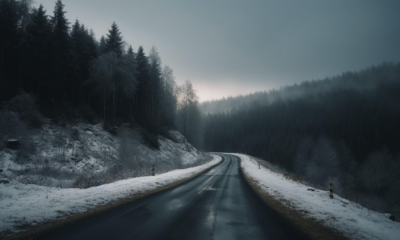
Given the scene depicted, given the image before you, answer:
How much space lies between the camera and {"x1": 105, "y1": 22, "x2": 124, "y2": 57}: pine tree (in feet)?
96.0

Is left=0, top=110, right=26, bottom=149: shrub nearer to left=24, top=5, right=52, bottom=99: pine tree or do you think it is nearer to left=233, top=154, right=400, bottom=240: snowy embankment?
left=24, top=5, right=52, bottom=99: pine tree

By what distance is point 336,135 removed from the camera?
87.2 m

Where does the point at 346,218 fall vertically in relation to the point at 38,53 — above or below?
below

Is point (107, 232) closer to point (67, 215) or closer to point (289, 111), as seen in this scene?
point (67, 215)

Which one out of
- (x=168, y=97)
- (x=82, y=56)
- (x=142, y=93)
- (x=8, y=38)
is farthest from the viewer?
(x=168, y=97)

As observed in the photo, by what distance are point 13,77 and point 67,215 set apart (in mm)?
25704

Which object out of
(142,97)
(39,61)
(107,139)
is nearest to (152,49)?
(142,97)

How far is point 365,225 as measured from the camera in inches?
235

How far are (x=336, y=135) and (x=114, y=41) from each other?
9585 cm

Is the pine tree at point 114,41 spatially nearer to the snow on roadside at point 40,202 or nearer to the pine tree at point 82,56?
the pine tree at point 82,56

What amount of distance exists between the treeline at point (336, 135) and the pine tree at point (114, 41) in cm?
3922

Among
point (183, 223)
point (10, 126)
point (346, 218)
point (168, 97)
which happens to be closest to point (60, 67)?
point (10, 126)

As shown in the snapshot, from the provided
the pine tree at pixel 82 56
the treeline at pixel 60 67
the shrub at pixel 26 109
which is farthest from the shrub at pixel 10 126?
the pine tree at pixel 82 56

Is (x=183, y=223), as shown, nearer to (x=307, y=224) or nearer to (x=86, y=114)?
(x=307, y=224)
